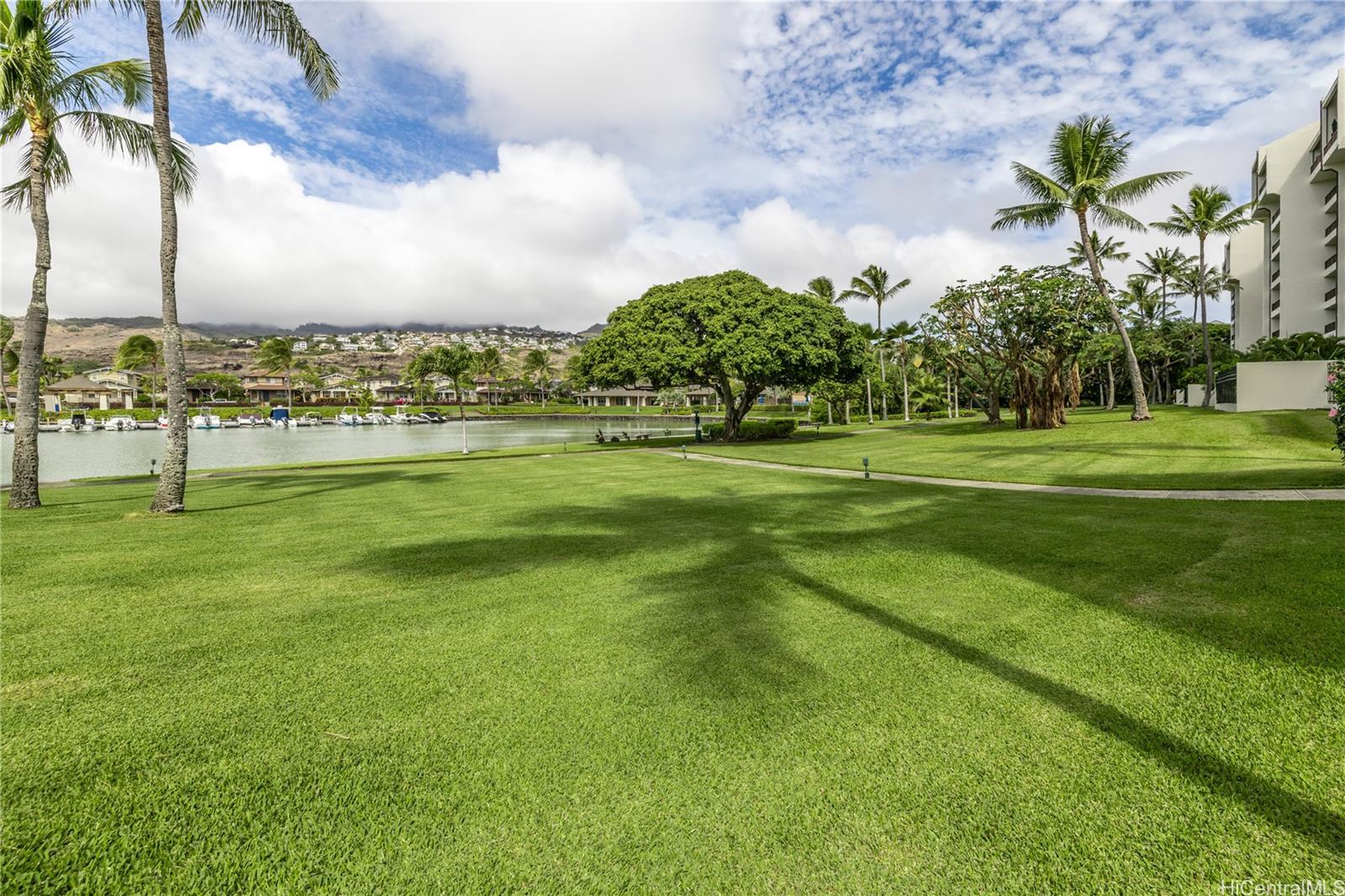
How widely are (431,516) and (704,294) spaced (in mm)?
25991

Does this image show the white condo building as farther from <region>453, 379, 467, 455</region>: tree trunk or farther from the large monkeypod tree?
<region>453, 379, 467, 455</region>: tree trunk

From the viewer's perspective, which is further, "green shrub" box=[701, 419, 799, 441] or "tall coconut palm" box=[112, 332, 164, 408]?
"tall coconut palm" box=[112, 332, 164, 408]

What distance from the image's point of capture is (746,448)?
1211 inches

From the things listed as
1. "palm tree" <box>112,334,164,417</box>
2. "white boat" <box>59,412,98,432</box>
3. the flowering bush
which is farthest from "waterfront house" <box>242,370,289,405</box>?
the flowering bush

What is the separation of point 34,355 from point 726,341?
82.8ft

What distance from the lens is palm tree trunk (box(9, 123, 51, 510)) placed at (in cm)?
1259

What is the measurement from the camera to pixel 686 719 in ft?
12.5

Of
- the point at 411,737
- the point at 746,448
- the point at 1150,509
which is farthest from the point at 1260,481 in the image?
the point at 746,448

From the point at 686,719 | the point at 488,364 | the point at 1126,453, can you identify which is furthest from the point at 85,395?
the point at 1126,453

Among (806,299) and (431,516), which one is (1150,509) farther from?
(806,299)

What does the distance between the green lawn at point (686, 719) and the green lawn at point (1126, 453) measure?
745 centimetres

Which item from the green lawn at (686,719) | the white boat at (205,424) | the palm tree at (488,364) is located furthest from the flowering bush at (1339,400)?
the palm tree at (488,364)

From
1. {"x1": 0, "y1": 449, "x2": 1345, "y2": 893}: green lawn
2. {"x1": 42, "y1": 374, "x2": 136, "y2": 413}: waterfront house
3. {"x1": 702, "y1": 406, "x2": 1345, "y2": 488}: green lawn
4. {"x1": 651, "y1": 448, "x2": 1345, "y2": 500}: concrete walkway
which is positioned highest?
{"x1": 42, "y1": 374, "x2": 136, "y2": 413}: waterfront house

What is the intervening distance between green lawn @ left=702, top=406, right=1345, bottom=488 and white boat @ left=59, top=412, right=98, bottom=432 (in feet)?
320
